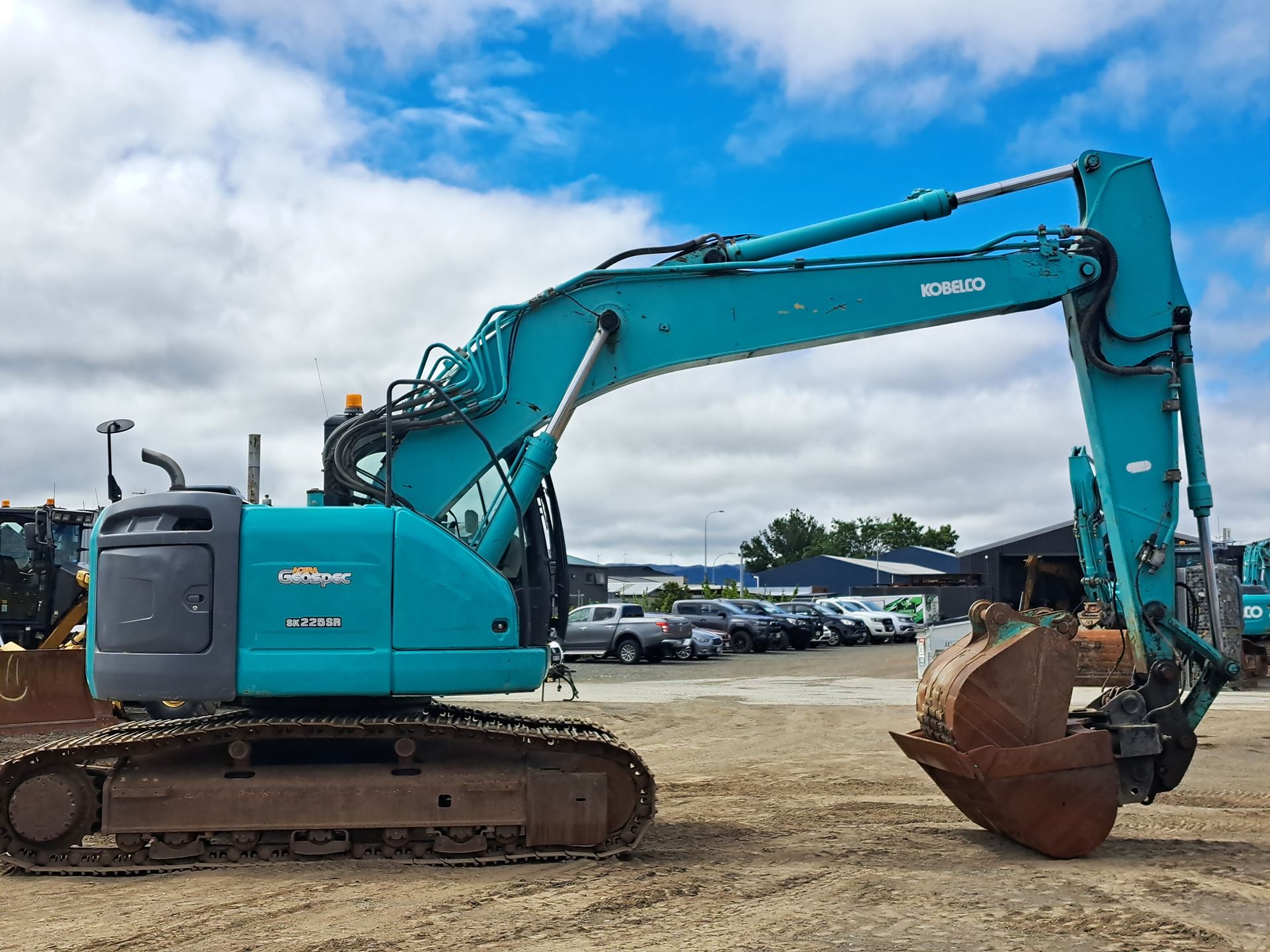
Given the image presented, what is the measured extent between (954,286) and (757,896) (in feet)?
14.1

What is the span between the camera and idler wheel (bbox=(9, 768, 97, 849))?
7.00 metres

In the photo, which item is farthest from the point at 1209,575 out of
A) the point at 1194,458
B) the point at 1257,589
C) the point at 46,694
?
the point at 1257,589

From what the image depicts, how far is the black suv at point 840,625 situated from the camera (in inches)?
1625

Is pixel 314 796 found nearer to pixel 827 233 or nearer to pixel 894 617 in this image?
pixel 827 233

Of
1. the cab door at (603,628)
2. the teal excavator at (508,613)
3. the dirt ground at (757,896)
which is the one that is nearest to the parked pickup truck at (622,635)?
the cab door at (603,628)

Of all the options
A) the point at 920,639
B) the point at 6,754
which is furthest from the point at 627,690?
the point at 6,754

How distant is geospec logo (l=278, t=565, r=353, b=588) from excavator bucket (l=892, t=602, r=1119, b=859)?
12.2 feet

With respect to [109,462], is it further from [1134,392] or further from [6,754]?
[1134,392]

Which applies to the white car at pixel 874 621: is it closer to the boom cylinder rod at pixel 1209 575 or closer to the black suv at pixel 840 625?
the black suv at pixel 840 625

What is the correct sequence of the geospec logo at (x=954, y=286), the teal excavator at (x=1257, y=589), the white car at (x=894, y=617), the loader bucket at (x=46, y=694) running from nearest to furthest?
the geospec logo at (x=954, y=286), the loader bucket at (x=46, y=694), the teal excavator at (x=1257, y=589), the white car at (x=894, y=617)

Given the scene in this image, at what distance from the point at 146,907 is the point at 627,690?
15536 mm

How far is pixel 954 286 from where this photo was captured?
8.26 meters

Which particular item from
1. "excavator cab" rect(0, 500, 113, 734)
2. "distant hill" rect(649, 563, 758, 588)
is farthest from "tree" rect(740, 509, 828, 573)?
"excavator cab" rect(0, 500, 113, 734)

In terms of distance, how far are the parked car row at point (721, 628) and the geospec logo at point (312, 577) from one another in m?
19.7
